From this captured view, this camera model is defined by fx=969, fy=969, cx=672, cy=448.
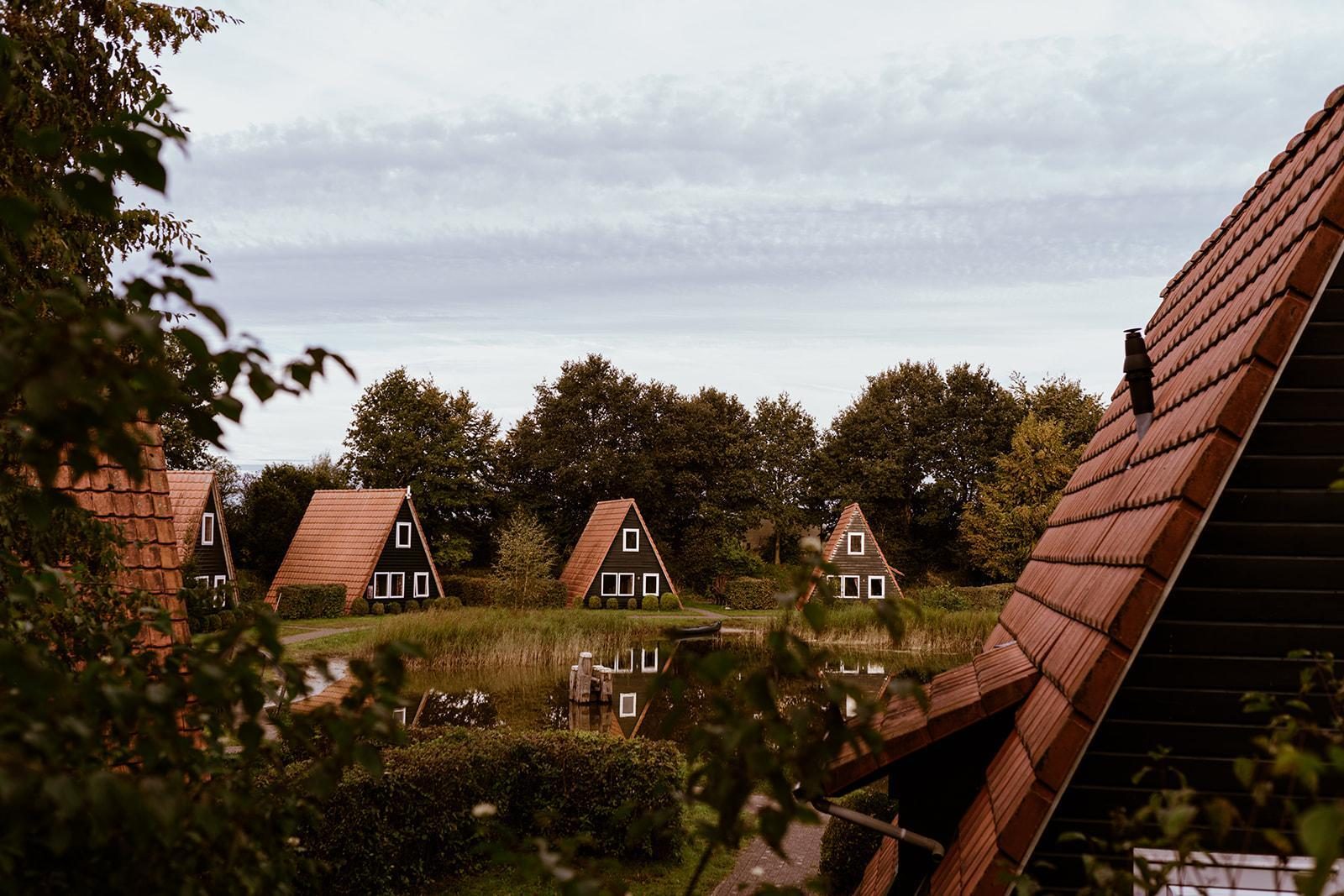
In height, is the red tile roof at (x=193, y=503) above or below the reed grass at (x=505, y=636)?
above

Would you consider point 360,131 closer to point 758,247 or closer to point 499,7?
point 499,7

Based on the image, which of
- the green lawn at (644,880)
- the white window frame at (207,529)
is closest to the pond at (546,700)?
the green lawn at (644,880)

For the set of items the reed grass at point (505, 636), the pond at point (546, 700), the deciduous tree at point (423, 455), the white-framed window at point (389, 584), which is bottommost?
the pond at point (546, 700)

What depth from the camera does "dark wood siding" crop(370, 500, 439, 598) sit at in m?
34.5

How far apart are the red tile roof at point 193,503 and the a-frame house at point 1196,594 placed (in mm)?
29296

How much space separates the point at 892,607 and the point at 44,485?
1254 millimetres

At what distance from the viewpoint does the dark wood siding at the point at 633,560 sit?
38.4 metres

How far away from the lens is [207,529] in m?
30.2

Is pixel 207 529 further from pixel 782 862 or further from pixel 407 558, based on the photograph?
pixel 782 862

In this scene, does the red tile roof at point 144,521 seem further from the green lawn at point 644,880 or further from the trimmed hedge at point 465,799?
the green lawn at point 644,880

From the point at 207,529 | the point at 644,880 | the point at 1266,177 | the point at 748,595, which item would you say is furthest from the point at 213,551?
the point at 1266,177

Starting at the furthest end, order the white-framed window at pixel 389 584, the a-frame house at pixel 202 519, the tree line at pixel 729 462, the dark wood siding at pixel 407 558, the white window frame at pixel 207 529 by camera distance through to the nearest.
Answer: the tree line at pixel 729 462 < the dark wood siding at pixel 407 558 < the white-framed window at pixel 389 584 < the white window frame at pixel 207 529 < the a-frame house at pixel 202 519

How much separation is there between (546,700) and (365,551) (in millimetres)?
17275

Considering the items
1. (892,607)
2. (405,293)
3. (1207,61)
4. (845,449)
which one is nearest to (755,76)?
(1207,61)
